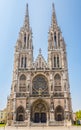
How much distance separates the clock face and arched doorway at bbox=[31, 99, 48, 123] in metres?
3.94

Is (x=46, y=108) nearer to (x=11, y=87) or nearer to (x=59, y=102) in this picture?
(x=59, y=102)

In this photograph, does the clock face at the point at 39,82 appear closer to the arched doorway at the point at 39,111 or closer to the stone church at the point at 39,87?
the stone church at the point at 39,87

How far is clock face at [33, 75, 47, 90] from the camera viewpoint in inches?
2068

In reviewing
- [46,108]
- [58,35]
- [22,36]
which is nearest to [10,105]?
[46,108]

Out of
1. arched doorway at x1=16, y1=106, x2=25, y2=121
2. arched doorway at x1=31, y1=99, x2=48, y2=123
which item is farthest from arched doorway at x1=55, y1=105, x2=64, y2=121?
arched doorway at x1=16, y1=106, x2=25, y2=121

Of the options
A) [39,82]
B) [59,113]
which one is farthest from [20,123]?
[39,82]

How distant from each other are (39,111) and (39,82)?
25.7 ft

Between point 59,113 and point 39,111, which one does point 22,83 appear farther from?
point 59,113

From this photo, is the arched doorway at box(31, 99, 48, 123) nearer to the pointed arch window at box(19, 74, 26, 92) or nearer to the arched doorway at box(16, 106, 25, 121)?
the arched doorway at box(16, 106, 25, 121)

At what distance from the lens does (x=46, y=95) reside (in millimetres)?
50469

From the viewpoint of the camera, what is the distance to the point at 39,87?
52.4m

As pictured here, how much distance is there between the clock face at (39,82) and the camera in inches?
2068

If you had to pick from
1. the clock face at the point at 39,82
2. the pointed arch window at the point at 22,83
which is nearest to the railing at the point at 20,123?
the pointed arch window at the point at 22,83

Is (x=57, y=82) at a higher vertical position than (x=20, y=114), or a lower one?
higher
